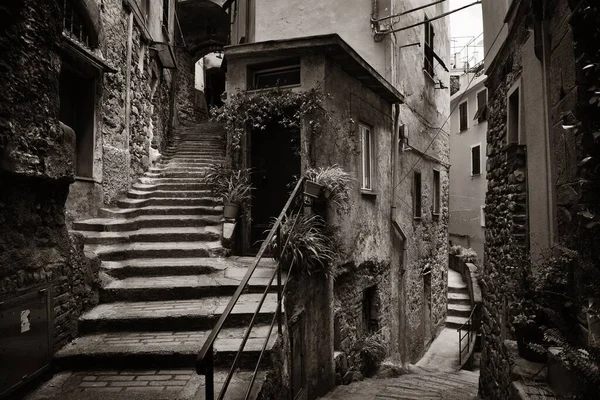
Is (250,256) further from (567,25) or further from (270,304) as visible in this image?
(567,25)

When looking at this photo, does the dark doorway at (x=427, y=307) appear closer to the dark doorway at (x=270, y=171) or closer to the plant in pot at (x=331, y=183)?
the dark doorway at (x=270, y=171)

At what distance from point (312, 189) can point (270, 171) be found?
200 centimetres

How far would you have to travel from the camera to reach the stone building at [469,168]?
19109mm

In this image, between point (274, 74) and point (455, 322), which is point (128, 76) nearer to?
point (274, 74)

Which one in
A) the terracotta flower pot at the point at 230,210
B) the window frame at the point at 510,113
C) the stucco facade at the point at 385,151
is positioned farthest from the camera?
the stucco facade at the point at 385,151

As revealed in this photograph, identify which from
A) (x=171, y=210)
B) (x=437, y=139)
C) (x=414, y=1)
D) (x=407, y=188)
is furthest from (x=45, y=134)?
(x=437, y=139)

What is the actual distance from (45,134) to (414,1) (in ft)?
31.0

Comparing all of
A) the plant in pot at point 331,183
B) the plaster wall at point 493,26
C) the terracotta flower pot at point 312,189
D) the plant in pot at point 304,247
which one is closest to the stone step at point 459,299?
the plant in pot at point 331,183

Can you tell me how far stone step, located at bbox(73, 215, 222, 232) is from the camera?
678 cm

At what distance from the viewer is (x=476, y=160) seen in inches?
769

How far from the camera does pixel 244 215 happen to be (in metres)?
7.32

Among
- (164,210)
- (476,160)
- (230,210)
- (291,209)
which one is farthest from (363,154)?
(476,160)

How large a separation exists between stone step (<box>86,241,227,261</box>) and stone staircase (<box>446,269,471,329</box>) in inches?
404

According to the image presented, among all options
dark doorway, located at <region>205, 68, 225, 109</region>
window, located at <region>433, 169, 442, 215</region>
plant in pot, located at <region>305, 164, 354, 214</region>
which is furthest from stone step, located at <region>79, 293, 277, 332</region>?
dark doorway, located at <region>205, 68, 225, 109</region>
